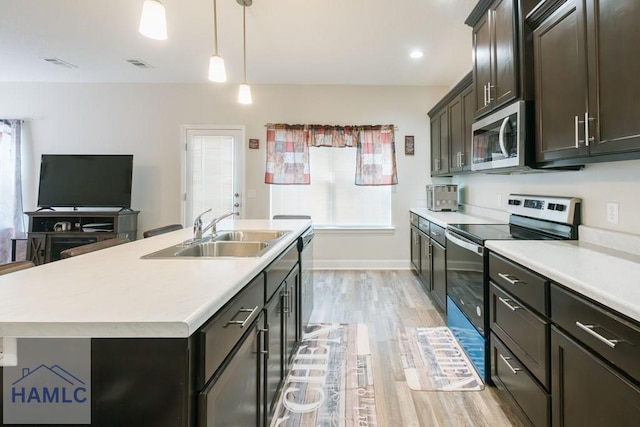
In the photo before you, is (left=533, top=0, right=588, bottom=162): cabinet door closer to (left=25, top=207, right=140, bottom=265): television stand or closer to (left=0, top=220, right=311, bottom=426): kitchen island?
(left=0, top=220, right=311, bottom=426): kitchen island

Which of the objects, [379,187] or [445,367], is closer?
[445,367]

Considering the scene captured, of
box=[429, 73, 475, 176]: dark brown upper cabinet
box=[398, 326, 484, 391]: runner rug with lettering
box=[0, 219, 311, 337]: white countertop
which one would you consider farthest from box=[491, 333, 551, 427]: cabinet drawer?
box=[429, 73, 475, 176]: dark brown upper cabinet

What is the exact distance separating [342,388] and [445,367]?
751 mm

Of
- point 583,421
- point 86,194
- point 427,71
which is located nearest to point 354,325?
point 583,421

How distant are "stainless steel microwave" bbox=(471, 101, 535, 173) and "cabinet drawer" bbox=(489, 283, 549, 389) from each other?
0.82 meters

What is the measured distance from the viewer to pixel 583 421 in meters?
1.15

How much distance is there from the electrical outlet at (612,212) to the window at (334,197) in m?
3.24

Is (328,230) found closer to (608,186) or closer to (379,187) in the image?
(379,187)

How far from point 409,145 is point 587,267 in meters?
3.77

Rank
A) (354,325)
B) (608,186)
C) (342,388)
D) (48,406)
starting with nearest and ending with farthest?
(48,406) < (608,186) < (342,388) < (354,325)

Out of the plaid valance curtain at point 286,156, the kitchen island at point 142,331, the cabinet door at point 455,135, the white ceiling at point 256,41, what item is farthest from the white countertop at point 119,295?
the plaid valance curtain at point 286,156

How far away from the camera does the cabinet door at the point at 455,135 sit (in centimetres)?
354

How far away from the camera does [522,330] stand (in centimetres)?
157

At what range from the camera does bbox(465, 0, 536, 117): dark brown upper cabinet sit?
2.05 m
